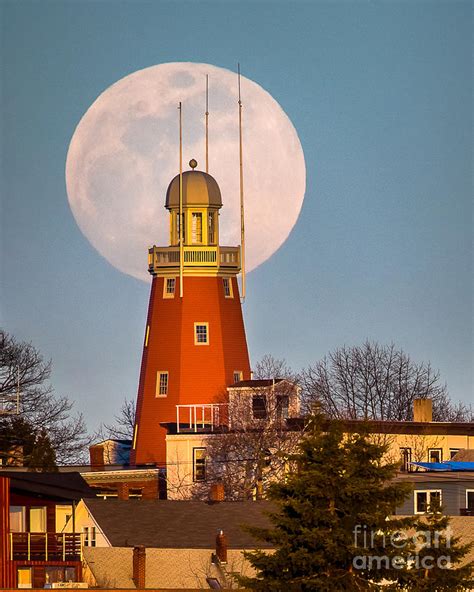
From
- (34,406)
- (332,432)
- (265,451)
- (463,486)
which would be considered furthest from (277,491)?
(34,406)

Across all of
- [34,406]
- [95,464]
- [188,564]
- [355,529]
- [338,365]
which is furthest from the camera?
[338,365]

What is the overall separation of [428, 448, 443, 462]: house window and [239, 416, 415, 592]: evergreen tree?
47.5 metres

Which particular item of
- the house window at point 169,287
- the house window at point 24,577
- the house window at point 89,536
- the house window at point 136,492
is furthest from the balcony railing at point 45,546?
the house window at point 169,287

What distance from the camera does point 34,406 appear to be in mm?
120625

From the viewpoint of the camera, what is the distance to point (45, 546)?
7944 cm

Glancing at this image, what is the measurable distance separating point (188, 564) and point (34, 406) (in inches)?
1754

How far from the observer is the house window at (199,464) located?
352ft

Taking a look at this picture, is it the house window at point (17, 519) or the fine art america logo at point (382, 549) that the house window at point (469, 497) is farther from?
the fine art america logo at point (382, 549)

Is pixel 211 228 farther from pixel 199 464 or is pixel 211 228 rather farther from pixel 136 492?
pixel 136 492

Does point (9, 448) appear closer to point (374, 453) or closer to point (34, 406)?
point (34, 406)

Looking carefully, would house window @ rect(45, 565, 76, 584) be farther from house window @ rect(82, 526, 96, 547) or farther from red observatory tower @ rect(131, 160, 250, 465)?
red observatory tower @ rect(131, 160, 250, 465)

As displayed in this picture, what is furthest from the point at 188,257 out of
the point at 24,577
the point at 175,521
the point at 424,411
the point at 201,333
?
the point at 24,577

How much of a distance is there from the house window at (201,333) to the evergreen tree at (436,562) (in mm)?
53069

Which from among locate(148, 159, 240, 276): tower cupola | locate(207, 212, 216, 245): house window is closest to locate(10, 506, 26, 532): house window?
locate(148, 159, 240, 276): tower cupola
